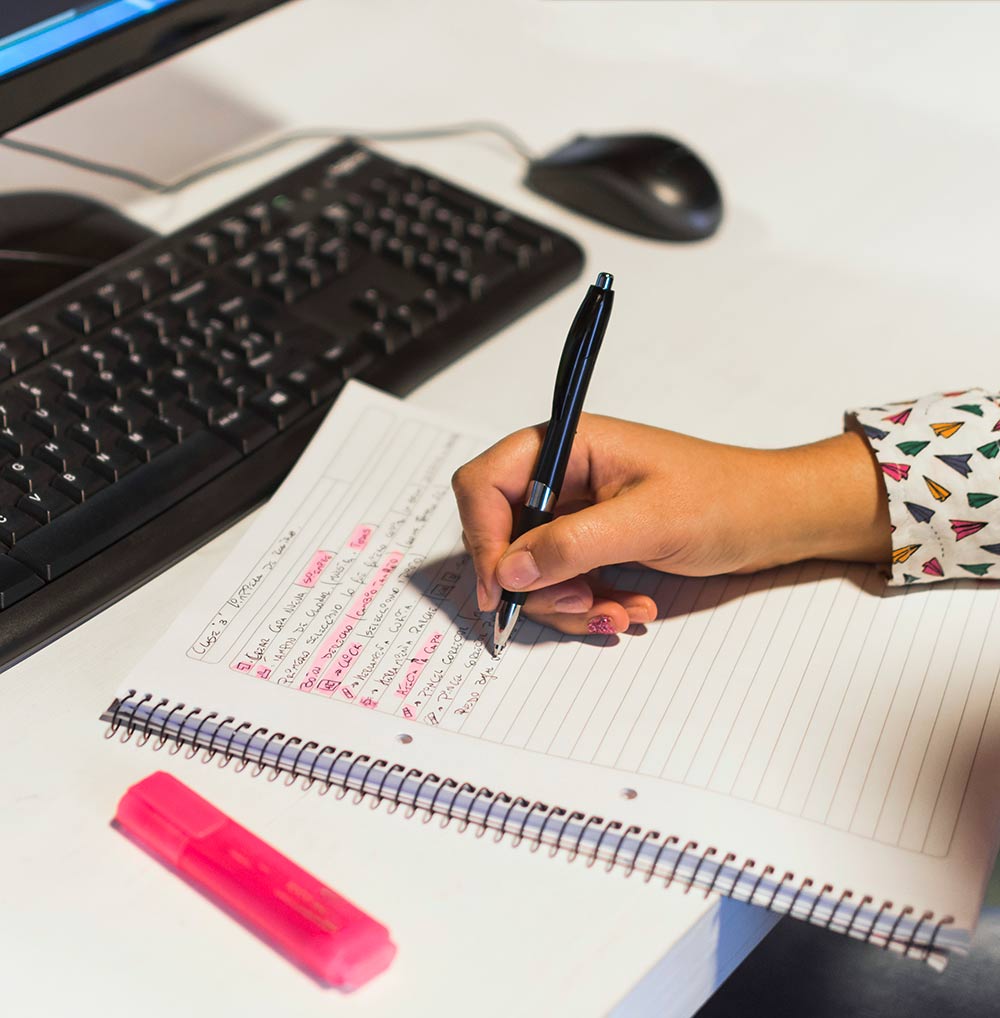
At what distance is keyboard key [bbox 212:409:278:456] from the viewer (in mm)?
615

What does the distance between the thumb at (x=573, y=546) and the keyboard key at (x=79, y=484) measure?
201 millimetres

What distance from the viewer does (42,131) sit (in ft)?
2.96

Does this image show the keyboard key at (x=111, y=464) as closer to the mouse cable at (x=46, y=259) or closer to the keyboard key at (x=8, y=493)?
the keyboard key at (x=8, y=493)

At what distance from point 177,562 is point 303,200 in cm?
30

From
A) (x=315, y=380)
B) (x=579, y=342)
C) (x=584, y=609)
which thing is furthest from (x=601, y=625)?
(x=315, y=380)

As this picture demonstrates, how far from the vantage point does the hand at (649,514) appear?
52cm

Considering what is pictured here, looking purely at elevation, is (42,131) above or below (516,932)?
above

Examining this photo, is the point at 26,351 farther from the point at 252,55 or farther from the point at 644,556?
the point at 252,55

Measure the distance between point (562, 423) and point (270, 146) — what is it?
483 mm

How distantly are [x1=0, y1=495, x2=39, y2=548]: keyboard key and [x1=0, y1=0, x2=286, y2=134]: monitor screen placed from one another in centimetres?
22

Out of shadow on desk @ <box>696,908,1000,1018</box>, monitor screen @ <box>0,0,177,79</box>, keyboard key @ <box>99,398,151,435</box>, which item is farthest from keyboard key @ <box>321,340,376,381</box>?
shadow on desk @ <box>696,908,1000,1018</box>

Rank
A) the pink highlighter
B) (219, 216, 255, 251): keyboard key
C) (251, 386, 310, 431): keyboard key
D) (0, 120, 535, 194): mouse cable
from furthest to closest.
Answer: (0, 120, 535, 194): mouse cable → (219, 216, 255, 251): keyboard key → (251, 386, 310, 431): keyboard key → the pink highlighter

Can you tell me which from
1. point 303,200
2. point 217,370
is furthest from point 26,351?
point 303,200

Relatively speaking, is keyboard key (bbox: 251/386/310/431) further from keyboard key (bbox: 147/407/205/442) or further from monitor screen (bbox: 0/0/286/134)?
monitor screen (bbox: 0/0/286/134)
